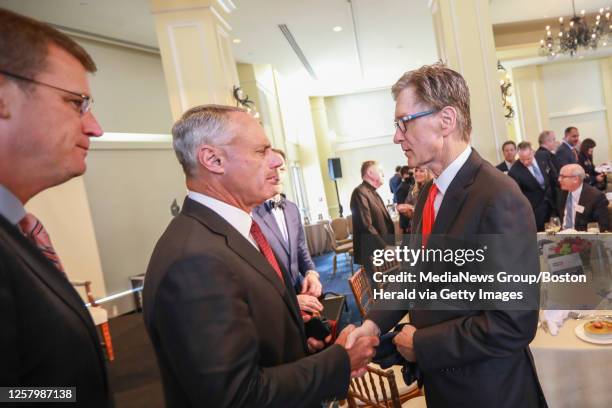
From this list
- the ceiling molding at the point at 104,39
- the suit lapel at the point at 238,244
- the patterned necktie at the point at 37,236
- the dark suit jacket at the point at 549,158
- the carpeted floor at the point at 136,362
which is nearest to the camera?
the patterned necktie at the point at 37,236

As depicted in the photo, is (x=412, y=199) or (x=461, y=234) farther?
(x=412, y=199)

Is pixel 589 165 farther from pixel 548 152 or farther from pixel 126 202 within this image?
pixel 126 202

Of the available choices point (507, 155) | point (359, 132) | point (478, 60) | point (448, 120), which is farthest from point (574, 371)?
point (359, 132)

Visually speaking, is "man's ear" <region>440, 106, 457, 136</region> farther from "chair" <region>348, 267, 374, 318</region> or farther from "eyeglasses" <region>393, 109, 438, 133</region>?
"chair" <region>348, 267, 374, 318</region>

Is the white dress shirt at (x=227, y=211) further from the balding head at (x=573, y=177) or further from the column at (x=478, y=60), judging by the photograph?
the column at (x=478, y=60)

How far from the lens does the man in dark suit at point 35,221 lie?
1.96ft

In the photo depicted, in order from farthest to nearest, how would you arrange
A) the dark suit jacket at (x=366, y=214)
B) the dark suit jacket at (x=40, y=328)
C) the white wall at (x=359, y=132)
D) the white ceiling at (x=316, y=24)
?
the white wall at (x=359, y=132), the white ceiling at (x=316, y=24), the dark suit jacket at (x=366, y=214), the dark suit jacket at (x=40, y=328)

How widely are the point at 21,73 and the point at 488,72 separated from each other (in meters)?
4.98

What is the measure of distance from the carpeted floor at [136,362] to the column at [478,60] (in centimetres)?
272

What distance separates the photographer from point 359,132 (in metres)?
13.7

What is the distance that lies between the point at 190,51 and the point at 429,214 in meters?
4.11

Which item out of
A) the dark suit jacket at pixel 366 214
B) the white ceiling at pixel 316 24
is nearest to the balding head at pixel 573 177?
the dark suit jacket at pixel 366 214

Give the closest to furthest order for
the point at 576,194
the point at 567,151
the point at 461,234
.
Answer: the point at 461,234, the point at 576,194, the point at 567,151

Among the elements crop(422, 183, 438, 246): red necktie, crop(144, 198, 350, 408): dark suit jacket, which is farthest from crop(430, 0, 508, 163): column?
crop(144, 198, 350, 408): dark suit jacket
